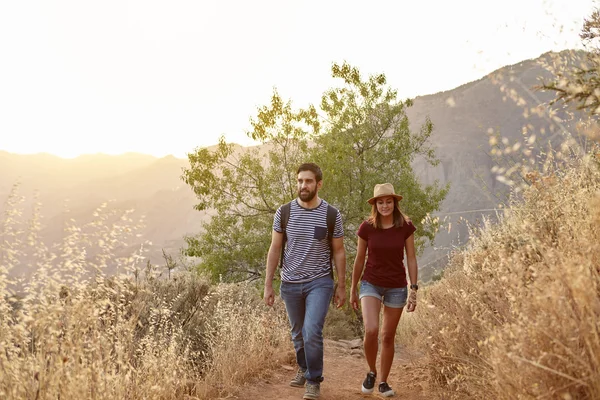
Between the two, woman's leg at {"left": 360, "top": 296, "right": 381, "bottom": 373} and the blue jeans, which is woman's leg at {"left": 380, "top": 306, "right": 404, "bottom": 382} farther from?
the blue jeans

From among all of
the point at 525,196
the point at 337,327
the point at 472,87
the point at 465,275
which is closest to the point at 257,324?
the point at 465,275

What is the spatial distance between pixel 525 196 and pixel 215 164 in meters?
12.1

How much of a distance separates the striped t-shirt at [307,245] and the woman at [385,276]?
457mm

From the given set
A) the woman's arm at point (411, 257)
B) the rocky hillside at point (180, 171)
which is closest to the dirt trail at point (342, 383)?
the woman's arm at point (411, 257)

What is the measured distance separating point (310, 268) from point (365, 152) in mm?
11746

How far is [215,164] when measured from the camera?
658 inches

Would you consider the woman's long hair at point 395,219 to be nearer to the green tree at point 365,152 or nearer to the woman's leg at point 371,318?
the woman's leg at point 371,318

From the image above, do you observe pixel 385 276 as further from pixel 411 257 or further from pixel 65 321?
pixel 65 321

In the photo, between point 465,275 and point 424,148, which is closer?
point 465,275

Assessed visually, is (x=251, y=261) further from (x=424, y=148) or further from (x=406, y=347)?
(x=424, y=148)

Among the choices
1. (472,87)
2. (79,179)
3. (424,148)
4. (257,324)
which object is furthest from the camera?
(79,179)

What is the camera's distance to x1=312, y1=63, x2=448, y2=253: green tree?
50.9ft

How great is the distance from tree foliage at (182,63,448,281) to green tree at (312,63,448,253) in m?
0.03

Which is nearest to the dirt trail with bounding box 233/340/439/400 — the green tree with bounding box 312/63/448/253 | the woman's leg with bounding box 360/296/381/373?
the woman's leg with bounding box 360/296/381/373
